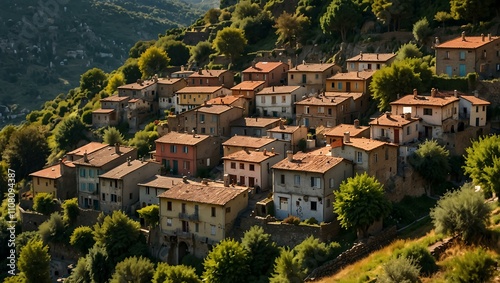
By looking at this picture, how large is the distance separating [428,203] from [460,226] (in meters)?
12.9

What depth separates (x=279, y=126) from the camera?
224 ft

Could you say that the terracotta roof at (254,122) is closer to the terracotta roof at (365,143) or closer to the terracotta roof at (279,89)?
the terracotta roof at (279,89)

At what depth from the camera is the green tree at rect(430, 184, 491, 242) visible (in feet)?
139

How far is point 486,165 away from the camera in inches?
1944

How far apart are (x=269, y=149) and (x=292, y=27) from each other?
1243 inches

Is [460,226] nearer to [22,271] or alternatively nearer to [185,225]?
[185,225]

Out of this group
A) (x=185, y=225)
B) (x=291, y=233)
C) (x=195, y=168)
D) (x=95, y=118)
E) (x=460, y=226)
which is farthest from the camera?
(x=95, y=118)

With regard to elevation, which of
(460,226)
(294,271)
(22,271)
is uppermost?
(460,226)

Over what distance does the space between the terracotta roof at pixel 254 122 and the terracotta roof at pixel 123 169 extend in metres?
10.2

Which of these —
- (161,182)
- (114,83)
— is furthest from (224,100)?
(114,83)

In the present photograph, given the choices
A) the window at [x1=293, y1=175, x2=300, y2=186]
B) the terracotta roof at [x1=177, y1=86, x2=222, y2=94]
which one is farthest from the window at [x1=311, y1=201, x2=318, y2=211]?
the terracotta roof at [x1=177, y1=86, x2=222, y2=94]

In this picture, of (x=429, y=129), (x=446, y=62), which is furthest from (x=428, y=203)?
(x=446, y=62)

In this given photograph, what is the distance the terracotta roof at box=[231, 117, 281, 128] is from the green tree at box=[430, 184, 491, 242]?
27.8 m

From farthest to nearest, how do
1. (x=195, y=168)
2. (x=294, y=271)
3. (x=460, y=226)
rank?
(x=195, y=168) → (x=294, y=271) → (x=460, y=226)
